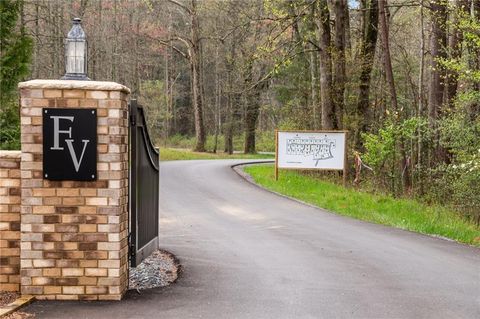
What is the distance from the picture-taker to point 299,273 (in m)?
7.91

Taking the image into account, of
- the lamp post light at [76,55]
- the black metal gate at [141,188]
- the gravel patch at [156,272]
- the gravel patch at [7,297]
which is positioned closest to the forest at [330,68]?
the gravel patch at [156,272]

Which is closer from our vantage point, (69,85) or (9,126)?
(69,85)

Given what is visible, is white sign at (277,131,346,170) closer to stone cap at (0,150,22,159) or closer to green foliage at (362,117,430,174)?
green foliage at (362,117,430,174)

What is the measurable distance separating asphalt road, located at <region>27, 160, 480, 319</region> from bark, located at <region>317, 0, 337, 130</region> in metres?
9.58

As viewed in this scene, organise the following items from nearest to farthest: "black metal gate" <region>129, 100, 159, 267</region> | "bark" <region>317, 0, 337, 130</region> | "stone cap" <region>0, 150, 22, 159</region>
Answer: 1. "stone cap" <region>0, 150, 22, 159</region>
2. "black metal gate" <region>129, 100, 159, 267</region>
3. "bark" <region>317, 0, 337, 130</region>

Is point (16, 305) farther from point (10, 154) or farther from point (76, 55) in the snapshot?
point (76, 55)

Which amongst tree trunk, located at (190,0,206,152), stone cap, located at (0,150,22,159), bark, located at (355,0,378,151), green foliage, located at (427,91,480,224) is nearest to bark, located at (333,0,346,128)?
bark, located at (355,0,378,151)

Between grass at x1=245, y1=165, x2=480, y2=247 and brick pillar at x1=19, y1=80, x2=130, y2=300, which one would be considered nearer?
brick pillar at x1=19, y1=80, x2=130, y2=300

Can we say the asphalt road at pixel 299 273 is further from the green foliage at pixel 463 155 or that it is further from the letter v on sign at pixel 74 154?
the green foliage at pixel 463 155

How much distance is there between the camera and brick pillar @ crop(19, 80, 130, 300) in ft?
20.0

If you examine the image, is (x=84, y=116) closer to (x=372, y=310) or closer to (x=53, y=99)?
(x=53, y=99)

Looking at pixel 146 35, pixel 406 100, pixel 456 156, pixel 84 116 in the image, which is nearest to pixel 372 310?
pixel 84 116

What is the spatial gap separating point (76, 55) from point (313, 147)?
48.8 ft

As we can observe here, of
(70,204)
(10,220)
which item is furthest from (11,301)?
(70,204)
